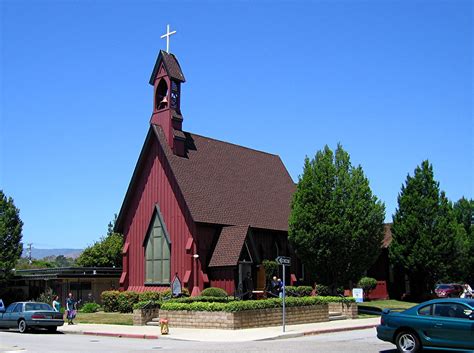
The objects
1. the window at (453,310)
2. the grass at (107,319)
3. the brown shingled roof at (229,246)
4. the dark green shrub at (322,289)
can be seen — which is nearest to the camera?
the window at (453,310)

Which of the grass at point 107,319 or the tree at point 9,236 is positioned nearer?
the grass at point 107,319

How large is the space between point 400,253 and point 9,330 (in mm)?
29821

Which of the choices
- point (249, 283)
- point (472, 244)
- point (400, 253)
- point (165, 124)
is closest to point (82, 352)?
point (249, 283)

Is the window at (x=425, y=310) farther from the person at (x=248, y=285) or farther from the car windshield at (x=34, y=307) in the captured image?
the person at (x=248, y=285)

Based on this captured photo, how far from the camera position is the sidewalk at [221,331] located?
21891 mm

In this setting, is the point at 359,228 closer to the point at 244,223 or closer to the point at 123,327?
the point at 244,223

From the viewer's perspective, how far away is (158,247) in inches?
1516

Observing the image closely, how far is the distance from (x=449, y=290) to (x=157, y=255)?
2604cm

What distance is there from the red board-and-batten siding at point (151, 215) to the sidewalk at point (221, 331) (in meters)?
9.02

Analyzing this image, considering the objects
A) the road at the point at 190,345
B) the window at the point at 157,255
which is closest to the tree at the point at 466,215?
the window at the point at 157,255

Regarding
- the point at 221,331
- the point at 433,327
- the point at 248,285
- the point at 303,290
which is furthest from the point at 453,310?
the point at 303,290

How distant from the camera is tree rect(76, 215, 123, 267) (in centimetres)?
5916

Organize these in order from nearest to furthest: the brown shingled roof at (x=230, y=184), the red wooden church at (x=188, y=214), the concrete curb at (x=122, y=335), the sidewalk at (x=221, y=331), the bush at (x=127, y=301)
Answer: the sidewalk at (x=221, y=331)
the concrete curb at (x=122, y=335)
the red wooden church at (x=188, y=214)
the bush at (x=127, y=301)
the brown shingled roof at (x=230, y=184)

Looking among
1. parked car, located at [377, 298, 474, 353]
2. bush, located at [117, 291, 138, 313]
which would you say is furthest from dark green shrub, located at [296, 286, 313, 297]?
parked car, located at [377, 298, 474, 353]
